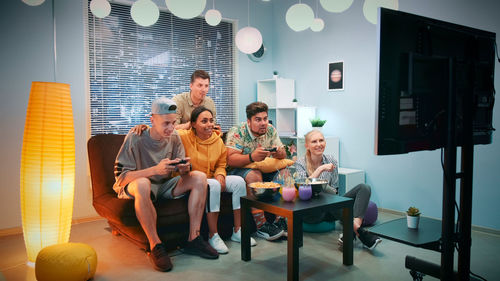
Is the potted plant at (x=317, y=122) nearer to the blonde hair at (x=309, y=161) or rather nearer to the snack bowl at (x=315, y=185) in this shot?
the blonde hair at (x=309, y=161)

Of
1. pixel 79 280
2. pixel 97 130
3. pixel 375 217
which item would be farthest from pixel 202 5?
pixel 375 217

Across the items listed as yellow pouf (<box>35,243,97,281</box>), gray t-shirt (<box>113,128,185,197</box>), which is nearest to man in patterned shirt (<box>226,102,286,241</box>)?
gray t-shirt (<box>113,128,185,197</box>)

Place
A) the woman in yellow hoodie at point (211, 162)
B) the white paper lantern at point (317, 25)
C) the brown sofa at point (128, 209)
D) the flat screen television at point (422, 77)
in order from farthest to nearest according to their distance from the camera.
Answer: the white paper lantern at point (317, 25) → the woman in yellow hoodie at point (211, 162) → the brown sofa at point (128, 209) → the flat screen television at point (422, 77)

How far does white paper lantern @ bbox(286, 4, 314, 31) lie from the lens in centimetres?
351

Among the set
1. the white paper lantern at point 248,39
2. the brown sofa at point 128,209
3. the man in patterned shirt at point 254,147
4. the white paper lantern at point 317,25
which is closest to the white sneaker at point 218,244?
the brown sofa at point 128,209

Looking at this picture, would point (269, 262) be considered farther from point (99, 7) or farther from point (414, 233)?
point (99, 7)

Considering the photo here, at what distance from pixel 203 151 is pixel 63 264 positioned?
53.3 inches

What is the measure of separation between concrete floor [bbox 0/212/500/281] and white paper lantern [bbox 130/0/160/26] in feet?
6.26

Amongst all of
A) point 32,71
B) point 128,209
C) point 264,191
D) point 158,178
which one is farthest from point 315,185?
point 32,71

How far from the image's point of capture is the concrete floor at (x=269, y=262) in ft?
8.18

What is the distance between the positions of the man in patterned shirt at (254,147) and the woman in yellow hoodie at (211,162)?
122mm

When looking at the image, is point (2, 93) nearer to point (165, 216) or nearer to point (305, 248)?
point (165, 216)

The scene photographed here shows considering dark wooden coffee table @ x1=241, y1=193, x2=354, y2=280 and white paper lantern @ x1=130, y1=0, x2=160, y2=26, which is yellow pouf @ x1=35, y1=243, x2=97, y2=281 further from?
white paper lantern @ x1=130, y1=0, x2=160, y2=26

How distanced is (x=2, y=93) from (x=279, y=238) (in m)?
2.82
